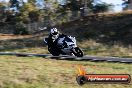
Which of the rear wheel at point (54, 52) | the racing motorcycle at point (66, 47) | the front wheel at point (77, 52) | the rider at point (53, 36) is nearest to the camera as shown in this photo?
the rider at point (53, 36)

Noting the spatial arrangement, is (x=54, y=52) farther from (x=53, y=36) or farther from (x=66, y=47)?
(x=53, y=36)

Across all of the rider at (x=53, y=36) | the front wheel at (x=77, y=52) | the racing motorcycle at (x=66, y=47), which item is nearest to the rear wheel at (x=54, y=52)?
the racing motorcycle at (x=66, y=47)

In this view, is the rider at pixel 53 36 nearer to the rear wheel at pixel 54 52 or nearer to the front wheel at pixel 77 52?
the rear wheel at pixel 54 52

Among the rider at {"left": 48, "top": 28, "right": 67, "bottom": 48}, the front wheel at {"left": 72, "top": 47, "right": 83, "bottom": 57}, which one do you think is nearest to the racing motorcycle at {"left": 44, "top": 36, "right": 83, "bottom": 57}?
the front wheel at {"left": 72, "top": 47, "right": 83, "bottom": 57}

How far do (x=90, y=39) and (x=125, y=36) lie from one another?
4.09m

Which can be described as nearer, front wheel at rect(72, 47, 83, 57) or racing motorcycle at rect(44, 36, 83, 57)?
racing motorcycle at rect(44, 36, 83, 57)

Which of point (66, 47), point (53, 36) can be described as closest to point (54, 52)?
point (66, 47)

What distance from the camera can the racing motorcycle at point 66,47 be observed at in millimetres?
23516

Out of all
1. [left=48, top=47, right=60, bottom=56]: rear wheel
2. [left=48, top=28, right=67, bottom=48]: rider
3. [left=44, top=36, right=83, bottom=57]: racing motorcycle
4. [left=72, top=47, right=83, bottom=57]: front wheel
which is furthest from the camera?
[left=48, top=47, right=60, bottom=56]: rear wheel

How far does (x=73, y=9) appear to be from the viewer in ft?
248

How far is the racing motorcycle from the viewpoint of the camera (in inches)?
926

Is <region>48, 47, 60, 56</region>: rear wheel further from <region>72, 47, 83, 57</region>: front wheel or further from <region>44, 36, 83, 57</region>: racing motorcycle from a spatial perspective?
<region>72, 47, 83, 57</region>: front wheel

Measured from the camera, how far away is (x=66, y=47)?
2364cm

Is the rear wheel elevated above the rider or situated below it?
below
